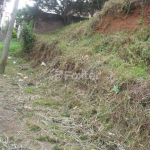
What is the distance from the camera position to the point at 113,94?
3678 mm

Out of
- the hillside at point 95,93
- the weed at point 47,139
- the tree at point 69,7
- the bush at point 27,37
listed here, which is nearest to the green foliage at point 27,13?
the tree at point 69,7

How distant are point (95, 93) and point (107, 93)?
0.42 metres

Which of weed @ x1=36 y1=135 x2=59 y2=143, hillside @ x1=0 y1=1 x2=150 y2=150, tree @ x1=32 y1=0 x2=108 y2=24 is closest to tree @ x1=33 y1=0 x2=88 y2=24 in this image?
tree @ x1=32 y1=0 x2=108 y2=24

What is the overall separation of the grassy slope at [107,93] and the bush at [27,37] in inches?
161

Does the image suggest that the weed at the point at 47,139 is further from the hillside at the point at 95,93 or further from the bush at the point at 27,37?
the bush at the point at 27,37

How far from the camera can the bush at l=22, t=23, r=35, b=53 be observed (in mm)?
10133

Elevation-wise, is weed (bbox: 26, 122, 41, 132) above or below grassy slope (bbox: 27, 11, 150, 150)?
below

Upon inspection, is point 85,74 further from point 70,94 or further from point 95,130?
point 95,130

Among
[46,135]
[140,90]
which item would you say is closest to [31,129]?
[46,135]

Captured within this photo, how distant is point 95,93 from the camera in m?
4.23

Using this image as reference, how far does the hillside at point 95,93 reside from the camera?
292 centimetres

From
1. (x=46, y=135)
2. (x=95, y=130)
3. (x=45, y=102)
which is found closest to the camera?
(x=46, y=135)

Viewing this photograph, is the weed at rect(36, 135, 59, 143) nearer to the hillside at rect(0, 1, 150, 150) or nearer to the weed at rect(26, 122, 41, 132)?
the hillside at rect(0, 1, 150, 150)

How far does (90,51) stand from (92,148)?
338 centimetres
